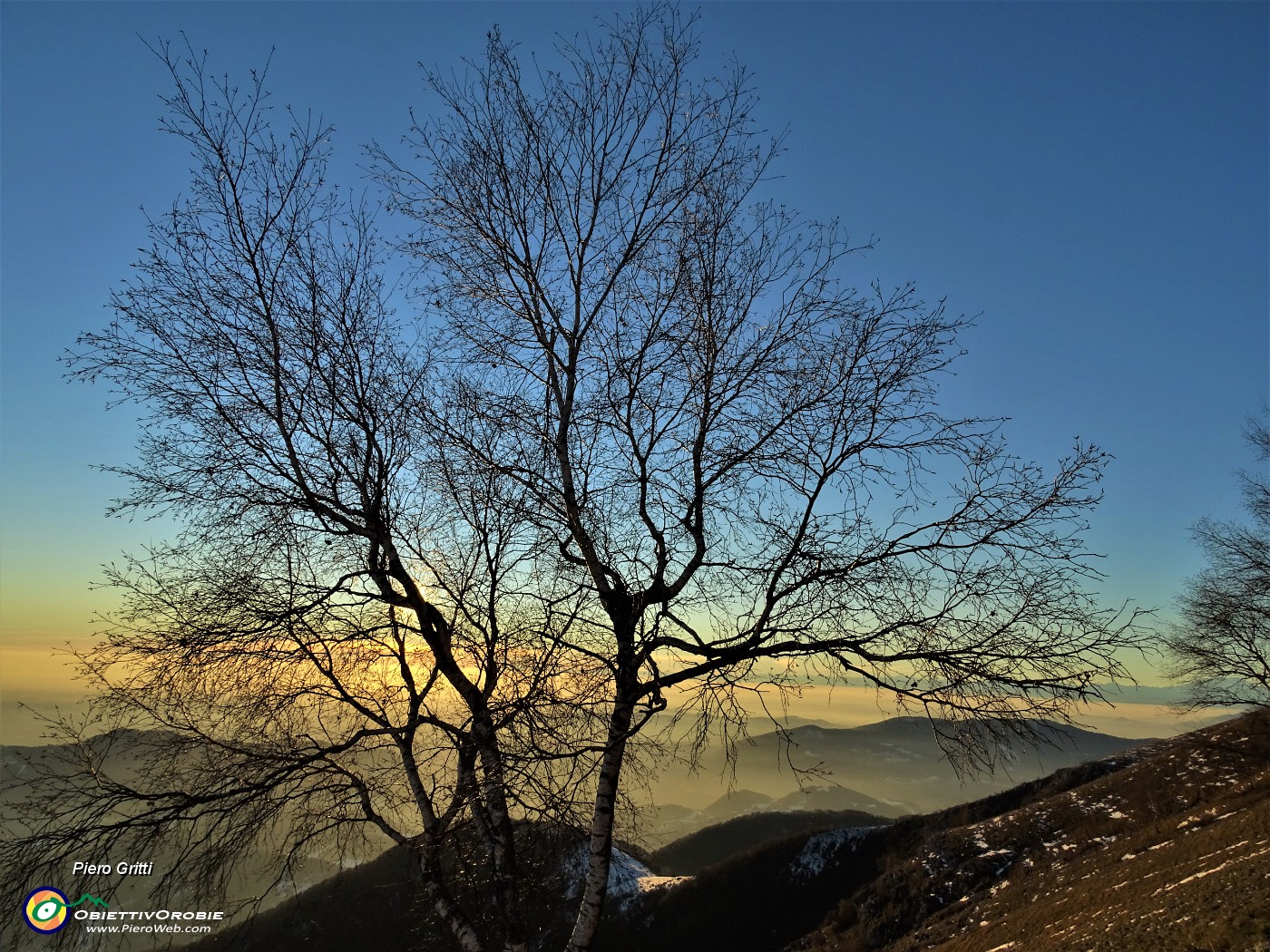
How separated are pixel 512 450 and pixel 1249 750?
3659cm

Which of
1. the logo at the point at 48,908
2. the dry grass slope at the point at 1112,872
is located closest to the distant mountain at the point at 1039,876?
the dry grass slope at the point at 1112,872

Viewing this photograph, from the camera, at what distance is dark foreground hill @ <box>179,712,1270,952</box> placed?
25.6 feet

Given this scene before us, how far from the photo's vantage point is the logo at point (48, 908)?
5.36m

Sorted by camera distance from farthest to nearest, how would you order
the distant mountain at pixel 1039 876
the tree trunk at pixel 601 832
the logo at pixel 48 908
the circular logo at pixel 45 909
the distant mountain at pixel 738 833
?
the distant mountain at pixel 738 833
the distant mountain at pixel 1039 876
the circular logo at pixel 45 909
the tree trunk at pixel 601 832
the logo at pixel 48 908

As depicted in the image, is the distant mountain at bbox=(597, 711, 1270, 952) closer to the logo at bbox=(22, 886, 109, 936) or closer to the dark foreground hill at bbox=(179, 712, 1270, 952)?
the dark foreground hill at bbox=(179, 712, 1270, 952)

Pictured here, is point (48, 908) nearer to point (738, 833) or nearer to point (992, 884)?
point (992, 884)

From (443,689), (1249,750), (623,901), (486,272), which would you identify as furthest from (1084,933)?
(623,901)

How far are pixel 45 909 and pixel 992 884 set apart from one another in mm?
32209

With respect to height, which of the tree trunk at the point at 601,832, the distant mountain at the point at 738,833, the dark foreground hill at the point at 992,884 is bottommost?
the distant mountain at the point at 738,833

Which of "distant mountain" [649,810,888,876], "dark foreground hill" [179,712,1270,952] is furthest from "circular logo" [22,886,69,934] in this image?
"distant mountain" [649,810,888,876]

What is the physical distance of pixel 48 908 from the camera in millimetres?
7301

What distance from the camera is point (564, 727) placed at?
18.1 feet

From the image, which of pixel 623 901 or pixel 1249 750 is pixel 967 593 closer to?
pixel 1249 750

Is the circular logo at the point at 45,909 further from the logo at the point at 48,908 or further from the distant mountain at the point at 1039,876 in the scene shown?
the distant mountain at the point at 1039,876
